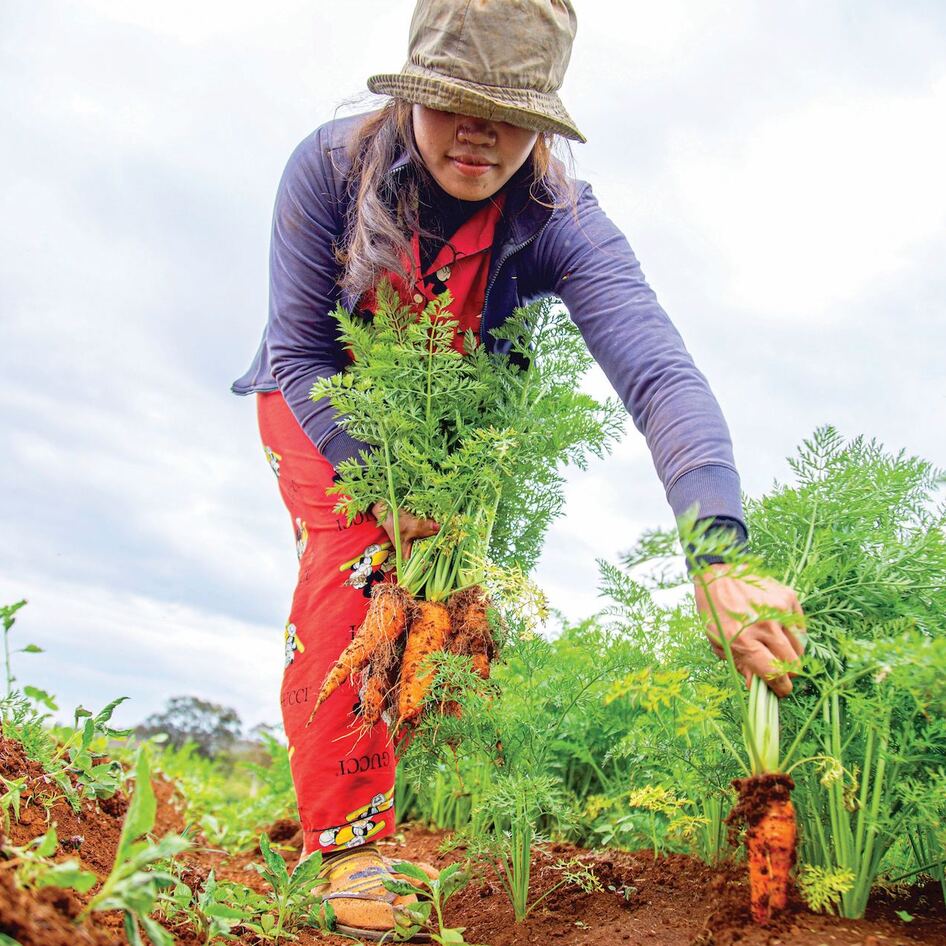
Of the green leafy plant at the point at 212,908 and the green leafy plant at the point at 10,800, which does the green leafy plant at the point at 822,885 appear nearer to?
the green leafy plant at the point at 212,908

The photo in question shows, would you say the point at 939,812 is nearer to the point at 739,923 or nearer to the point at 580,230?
the point at 739,923

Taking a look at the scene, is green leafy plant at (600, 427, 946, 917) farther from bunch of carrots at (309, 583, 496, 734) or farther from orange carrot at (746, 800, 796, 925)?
bunch of carrots at (309, 583, 496, 734)

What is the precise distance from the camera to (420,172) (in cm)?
260

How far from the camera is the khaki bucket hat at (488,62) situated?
2.29 m

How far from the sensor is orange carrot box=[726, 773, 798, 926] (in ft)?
5.87

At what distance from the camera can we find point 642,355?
2379 mm

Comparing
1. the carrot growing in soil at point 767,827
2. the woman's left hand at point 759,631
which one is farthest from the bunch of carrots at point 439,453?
the carrot growing in soil at point 767,827

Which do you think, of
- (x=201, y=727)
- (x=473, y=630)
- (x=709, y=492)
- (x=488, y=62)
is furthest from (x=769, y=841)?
(x=201, y=727)

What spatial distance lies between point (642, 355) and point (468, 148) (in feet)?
2.10

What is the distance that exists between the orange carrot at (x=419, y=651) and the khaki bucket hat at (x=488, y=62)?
117 cm

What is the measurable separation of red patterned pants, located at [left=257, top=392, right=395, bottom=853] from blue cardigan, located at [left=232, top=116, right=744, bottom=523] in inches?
9.3

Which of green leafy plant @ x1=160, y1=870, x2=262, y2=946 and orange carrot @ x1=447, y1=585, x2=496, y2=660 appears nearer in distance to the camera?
green leafy plant @ x1=160, y1=870, x2=262, y2=946

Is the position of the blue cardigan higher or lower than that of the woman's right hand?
higher

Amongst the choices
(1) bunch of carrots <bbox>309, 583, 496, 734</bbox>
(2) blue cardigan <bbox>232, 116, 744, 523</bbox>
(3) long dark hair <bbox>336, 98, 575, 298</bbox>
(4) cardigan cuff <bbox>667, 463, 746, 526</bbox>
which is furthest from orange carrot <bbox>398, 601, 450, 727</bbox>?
(3) long dark hair <bbox>336, 98, 575, 298</bbox>
